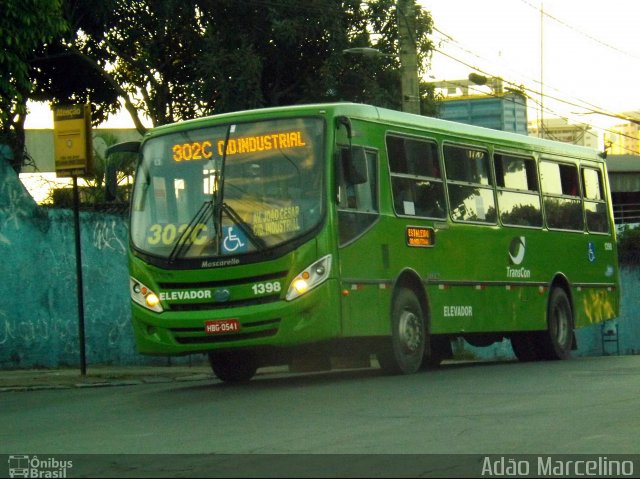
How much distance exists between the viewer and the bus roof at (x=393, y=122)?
14.4 metres

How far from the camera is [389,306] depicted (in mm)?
15211

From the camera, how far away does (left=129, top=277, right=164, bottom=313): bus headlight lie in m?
14.4

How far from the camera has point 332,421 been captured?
395 inches

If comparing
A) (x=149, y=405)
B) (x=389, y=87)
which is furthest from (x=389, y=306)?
(x=389, y=87)

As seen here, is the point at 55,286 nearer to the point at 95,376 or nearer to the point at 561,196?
the point at 95,376

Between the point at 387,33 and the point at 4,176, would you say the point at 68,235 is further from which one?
the point at 387,33

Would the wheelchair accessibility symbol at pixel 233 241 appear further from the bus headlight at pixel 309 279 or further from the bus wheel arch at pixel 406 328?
the bus wheel arch at pixel 406 328

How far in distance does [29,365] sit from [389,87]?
14225 millimetres

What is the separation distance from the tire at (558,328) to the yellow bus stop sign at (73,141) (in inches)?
295

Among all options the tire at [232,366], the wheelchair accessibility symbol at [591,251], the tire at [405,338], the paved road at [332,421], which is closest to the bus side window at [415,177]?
the tire at [405,338]

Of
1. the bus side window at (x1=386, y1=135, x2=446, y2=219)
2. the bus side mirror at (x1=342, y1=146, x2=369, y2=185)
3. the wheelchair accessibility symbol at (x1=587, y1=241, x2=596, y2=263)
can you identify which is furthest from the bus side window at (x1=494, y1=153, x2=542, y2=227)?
the bus side mirror at (x1=342, y1=146, x2=369, y2=185)

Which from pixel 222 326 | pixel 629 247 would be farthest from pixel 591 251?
pixel 629 247

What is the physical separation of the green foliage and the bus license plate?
80.1 feet

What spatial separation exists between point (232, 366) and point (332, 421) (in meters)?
6.06
